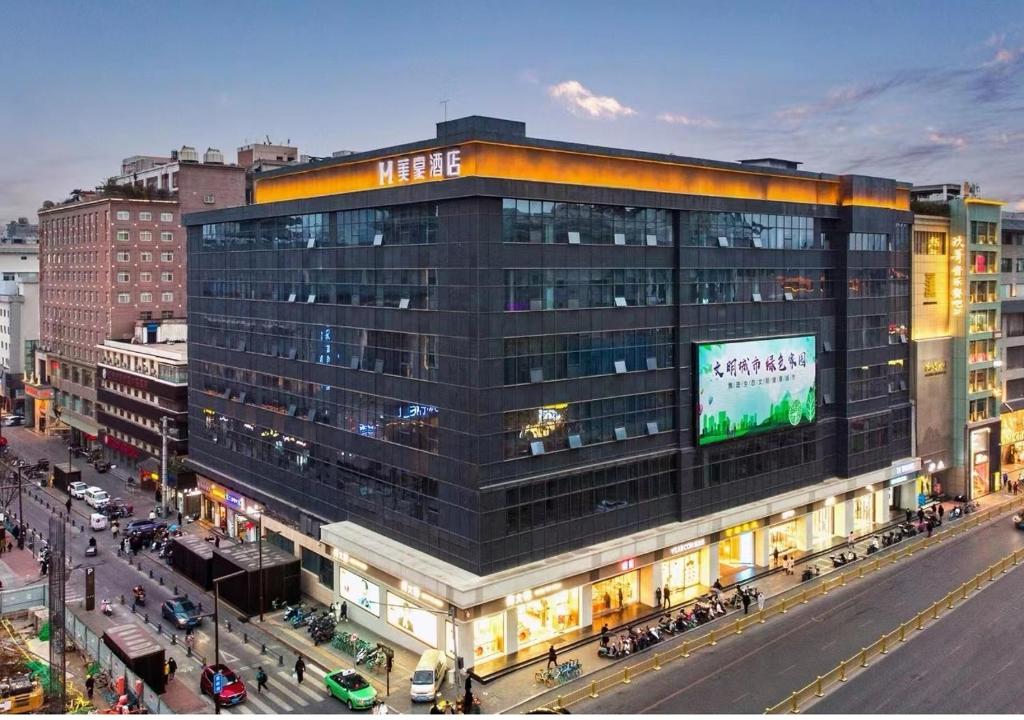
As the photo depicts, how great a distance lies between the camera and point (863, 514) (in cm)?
7350

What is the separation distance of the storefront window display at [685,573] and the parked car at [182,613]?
29.6m

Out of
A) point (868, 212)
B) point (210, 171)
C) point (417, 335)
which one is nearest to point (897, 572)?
point (868, 212)

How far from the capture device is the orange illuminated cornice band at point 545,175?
4866cm

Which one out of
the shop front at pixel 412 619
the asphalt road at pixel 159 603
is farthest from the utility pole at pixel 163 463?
the shop front at pixel 412 619

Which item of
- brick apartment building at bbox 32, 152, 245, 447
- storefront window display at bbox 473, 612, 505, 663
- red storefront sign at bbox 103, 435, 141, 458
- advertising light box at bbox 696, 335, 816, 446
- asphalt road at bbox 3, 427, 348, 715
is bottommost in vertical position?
asphalt road at bbox 3, 427, 348, 715

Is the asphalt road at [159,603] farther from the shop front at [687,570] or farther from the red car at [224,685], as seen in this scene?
the shop front at [687,570]

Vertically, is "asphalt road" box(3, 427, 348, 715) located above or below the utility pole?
below

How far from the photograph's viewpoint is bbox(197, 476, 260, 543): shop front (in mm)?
70000

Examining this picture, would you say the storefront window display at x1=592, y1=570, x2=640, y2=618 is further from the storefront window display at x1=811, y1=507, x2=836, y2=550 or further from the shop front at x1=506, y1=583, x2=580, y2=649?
the storefront window display at x1=811, y1=507, x2=836, y2=550

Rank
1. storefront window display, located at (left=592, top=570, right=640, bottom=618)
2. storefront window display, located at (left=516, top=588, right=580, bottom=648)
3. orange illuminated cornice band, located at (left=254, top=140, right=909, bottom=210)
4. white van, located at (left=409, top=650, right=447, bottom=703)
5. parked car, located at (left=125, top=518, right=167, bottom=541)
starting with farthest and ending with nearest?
parked car, located at (left=125, top=518, right=167, bottom=541) → storefront window display, located at (left=592, top=570, right=640, bottom=618) → storefront window display, located at (left=516, top=588, right=580, bottom=648) → orange illuminated cornice band, located at (left=254, top=140, right=909, bottom=210) → white van, located at (left=409, top=650, right=447, bottom=703)

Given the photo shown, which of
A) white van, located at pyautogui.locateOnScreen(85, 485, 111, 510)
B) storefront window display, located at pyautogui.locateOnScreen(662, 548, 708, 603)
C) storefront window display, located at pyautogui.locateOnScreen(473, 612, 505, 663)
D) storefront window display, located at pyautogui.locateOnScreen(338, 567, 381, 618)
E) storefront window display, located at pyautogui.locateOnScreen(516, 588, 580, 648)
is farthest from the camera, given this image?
white van, located at pyautogui.locateOnScreen(85, 485, 111, 510)

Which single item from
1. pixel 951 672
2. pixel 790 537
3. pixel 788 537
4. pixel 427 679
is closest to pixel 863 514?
pixel 790 537

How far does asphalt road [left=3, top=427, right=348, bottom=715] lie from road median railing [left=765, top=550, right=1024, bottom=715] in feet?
72.9

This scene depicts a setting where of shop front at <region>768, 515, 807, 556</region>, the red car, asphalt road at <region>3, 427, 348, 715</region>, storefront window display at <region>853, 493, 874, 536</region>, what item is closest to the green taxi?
asphalt road at <region>3, 427, 348, 715</region>
